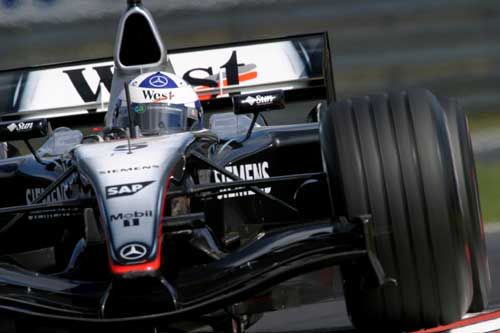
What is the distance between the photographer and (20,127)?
5625mm

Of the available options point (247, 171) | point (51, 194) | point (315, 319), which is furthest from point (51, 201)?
point (315, 319)

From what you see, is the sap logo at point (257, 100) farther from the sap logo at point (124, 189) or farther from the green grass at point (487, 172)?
the green grass at point (487, 172)

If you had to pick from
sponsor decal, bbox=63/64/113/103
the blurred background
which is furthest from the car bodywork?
the blurred background

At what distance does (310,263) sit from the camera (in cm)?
393

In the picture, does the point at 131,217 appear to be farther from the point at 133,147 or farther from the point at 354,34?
the point at 354,34

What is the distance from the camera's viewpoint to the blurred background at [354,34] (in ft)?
37.3

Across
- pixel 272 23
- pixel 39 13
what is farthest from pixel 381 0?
pixel 39 13

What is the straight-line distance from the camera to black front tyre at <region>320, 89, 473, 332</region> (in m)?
4.20

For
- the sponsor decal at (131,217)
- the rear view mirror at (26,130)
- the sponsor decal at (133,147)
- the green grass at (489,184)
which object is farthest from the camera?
the green grass at (489,184)

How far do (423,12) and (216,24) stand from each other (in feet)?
7.28

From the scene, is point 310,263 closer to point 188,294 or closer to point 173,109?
point 188,294

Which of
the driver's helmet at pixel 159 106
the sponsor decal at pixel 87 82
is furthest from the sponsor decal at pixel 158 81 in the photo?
the sponsor decal at pixel 87 82

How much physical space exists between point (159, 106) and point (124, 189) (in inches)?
71.0

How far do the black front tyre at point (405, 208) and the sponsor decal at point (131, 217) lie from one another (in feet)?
2.49
